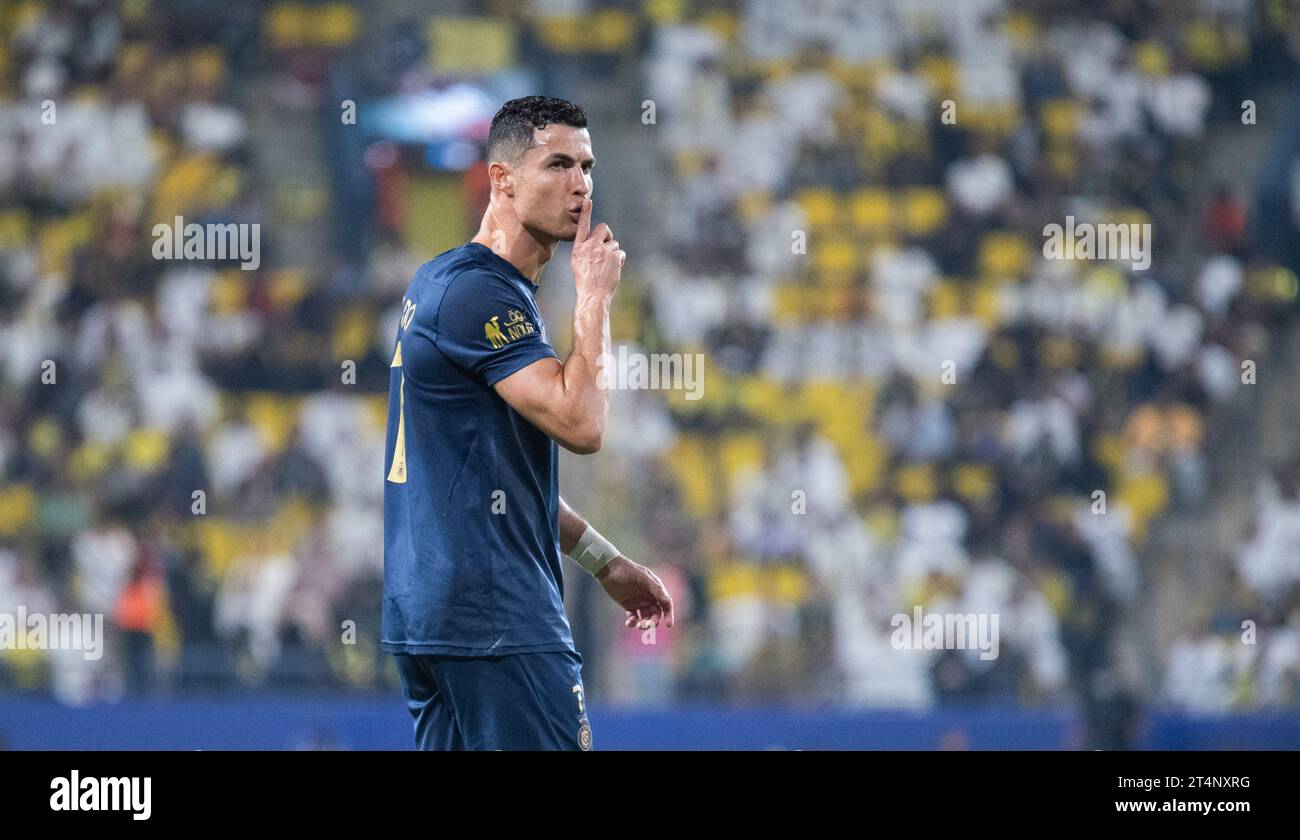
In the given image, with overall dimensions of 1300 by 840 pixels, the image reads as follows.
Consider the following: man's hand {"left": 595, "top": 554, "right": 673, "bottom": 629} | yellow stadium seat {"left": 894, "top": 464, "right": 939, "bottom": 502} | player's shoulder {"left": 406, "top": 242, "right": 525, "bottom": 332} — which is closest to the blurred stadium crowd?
yellow stadium seat {"left": 894, "top": 464, "right": 939, "bottom": 502}

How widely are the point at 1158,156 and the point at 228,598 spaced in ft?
22.1

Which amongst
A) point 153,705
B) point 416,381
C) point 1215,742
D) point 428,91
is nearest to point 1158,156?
point 1215,742

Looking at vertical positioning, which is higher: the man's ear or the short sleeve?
the man's ear

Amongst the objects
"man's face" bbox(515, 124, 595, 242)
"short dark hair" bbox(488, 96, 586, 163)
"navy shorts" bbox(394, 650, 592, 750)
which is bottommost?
"navy shorts" bbox(394, 650, 592, 750)

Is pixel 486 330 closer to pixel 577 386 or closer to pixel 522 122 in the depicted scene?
pixel 577 386

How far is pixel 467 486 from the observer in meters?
3.70

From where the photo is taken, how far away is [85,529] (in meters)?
9.82

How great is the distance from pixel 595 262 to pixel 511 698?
1014 mm

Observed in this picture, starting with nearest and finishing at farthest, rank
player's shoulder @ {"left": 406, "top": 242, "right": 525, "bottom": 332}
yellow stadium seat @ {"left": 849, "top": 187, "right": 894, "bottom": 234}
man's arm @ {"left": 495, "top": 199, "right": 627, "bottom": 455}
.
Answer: man's arm @ {"left": 495, "top": 199, "right": 627, "bottom": 455}
player's shoulder @ {"left": 406, "top": 242, "right": 525, "bottom": 332}
yellow stadium seat @ {"left": 849, "top": 187, "right": 894, "bottom": 234}

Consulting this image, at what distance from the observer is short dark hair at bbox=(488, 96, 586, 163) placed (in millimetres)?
3947

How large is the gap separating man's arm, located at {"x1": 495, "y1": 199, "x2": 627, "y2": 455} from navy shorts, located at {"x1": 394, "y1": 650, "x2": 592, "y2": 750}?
51 centimetres

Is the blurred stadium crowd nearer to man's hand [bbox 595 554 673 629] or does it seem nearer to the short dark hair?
man's hand [bbox 595 554 673 629]

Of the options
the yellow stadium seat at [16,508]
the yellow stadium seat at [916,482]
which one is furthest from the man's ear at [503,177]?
the yellow stadium seat at [16,508]

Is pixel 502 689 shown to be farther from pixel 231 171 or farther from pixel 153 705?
pixel 231 171
